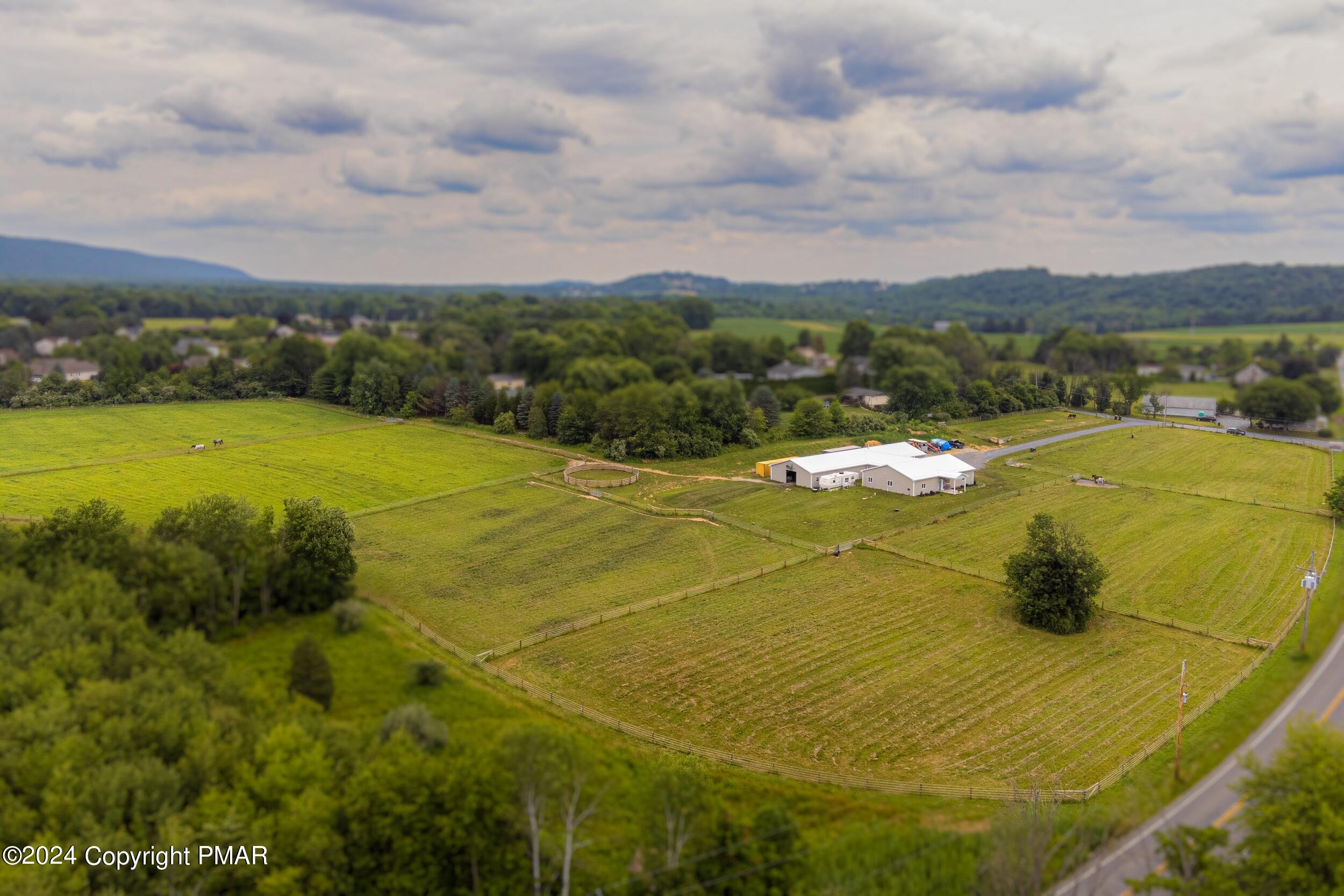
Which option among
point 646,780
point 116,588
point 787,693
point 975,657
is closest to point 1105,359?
point 975,657

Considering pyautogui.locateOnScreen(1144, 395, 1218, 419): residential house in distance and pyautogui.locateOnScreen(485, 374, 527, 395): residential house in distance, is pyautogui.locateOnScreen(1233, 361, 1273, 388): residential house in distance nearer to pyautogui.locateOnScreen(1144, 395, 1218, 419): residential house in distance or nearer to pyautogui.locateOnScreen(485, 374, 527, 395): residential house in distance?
pyautogui.locateOnScreen(1144, 395, 1218, 419): residential house in distance

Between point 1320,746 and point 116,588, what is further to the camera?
point 116,588

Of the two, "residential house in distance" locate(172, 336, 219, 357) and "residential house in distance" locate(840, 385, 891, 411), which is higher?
"residential house in distance" locate(172, 336, 219, 357)

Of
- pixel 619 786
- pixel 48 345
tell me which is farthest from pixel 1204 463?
pixel 48 345

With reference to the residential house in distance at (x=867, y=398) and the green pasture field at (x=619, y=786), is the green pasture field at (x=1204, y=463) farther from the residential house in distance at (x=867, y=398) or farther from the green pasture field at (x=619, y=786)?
the green pasture field at (x=619, y=786)

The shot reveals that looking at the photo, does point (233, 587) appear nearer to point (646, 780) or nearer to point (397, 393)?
point (646, 780)

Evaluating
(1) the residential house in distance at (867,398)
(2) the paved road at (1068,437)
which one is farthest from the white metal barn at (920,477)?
(1) the residential house in distance at (867,398)

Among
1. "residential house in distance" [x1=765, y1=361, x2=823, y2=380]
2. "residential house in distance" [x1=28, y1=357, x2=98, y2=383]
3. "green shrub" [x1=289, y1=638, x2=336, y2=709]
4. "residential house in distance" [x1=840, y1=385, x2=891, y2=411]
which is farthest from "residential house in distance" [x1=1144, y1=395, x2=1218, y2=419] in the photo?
"residential house in distance" [x1=28, y1=357, x2=98, y2=383]
